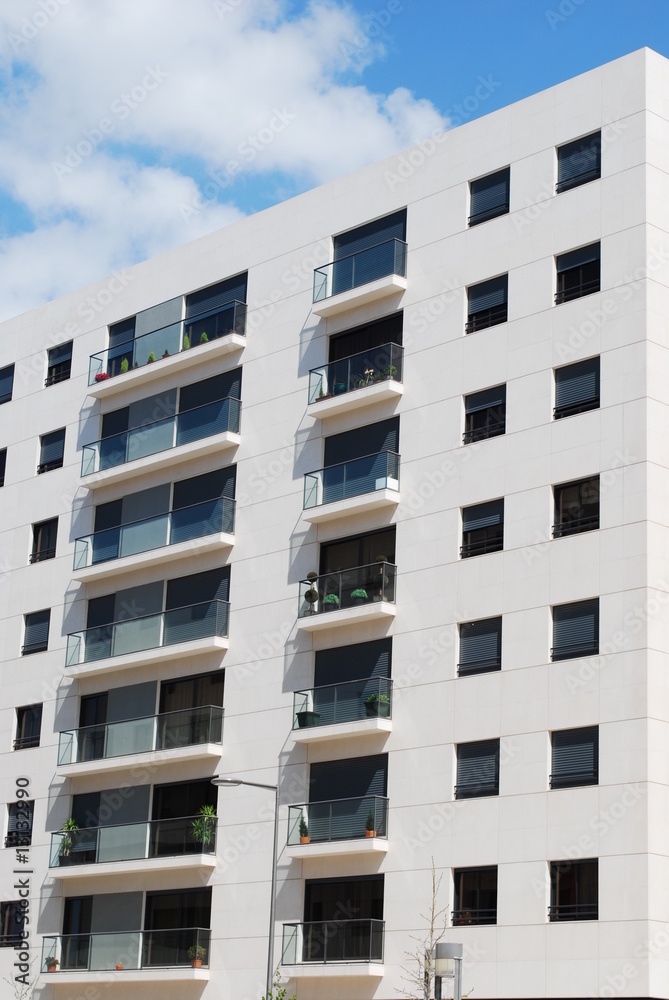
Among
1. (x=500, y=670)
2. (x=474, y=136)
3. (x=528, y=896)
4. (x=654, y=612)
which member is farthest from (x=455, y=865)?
(x=474, y=136)

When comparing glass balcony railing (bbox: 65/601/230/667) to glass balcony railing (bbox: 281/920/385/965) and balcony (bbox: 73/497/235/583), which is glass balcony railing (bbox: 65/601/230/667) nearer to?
balcony (bbox: 73/497/235/583)

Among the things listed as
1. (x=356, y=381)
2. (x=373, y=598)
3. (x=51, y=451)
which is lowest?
(x=373, y=598)

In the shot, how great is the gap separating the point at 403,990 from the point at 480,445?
13.7m

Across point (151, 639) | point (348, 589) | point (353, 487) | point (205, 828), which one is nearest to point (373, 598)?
point (348, 589)

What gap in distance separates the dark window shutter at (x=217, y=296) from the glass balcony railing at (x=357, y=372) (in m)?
5.29

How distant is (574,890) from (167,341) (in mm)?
22692

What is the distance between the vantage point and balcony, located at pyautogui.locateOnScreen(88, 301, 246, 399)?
4659 cm

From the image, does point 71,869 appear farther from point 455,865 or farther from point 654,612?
point 654,612

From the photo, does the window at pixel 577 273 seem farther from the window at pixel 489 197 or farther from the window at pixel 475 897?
the window at pixel 475 897

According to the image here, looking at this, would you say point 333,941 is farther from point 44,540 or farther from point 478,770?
point 44,540

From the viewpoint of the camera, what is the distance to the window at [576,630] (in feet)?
117

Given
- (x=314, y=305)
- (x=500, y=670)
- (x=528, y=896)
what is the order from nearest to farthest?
(x=528, y=896) < (x=500, y=670) < (x=314, y=305)

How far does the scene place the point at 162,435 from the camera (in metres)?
47.2

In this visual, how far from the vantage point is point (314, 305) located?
4397 centimetres
